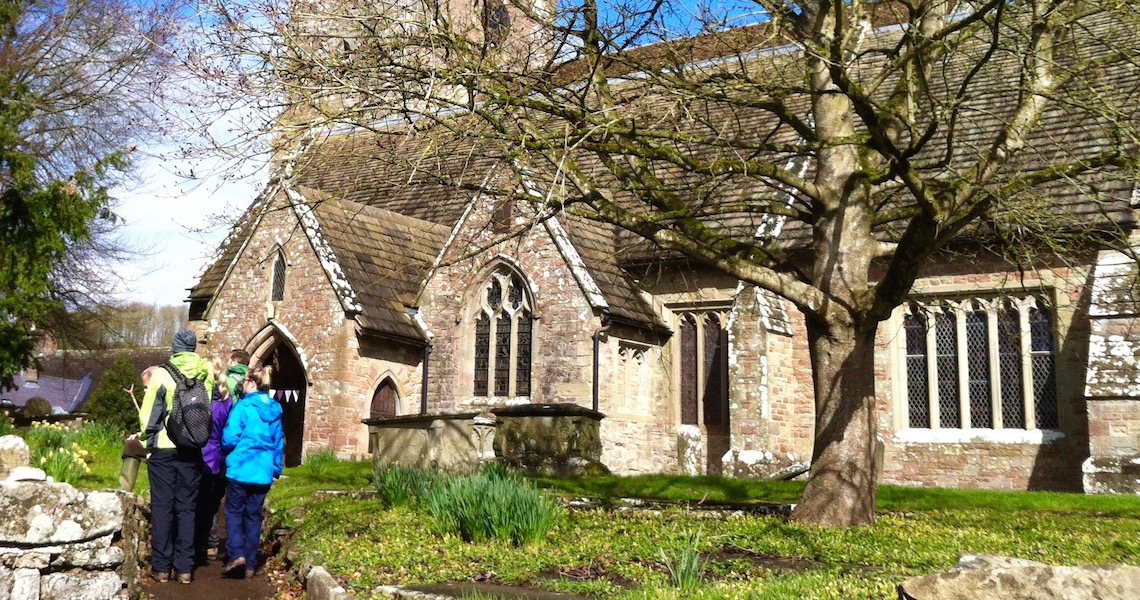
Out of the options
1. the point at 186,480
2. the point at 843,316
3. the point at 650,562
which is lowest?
the point at 650,562

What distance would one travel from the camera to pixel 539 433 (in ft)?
55.9

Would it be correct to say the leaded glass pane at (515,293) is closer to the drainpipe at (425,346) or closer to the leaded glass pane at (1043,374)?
the drainpipe at (425,346)

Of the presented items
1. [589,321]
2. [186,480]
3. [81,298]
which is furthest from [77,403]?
[186,480]

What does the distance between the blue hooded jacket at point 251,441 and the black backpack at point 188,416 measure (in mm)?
258

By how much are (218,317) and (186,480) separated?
1346 cm

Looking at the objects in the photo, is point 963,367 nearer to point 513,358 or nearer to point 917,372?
point 917,372

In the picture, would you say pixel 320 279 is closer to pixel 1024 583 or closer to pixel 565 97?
pixel 565 97

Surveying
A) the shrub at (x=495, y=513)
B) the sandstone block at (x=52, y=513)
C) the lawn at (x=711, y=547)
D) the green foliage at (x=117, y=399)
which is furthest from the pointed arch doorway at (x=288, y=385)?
the sandstone block at (x=52, y=513)

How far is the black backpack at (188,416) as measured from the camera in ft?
27.0

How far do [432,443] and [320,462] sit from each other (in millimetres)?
4363

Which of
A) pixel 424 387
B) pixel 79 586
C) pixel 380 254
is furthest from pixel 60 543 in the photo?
pixel 380 254

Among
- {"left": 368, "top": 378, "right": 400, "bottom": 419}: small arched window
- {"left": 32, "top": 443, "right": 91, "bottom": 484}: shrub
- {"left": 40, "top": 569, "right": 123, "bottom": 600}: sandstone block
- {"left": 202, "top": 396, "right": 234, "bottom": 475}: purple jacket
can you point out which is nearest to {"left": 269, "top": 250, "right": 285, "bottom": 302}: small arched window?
{"left": 368, "top": 378, "right": 400, "bottom": 419}: small arched window

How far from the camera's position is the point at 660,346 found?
20297 mm

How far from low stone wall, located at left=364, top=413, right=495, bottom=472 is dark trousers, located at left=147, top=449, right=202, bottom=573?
5.05 m
